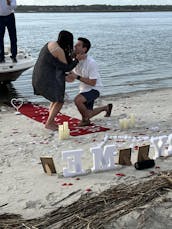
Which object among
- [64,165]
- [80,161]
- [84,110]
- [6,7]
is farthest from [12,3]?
[80,161]

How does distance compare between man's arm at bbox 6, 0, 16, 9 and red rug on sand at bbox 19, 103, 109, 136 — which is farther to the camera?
man's arm at bbox 6, 0, 16, 9

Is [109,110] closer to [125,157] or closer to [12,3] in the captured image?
[125,157]

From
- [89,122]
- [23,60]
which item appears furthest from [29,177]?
[23,60]

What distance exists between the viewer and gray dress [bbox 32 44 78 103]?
243 inches

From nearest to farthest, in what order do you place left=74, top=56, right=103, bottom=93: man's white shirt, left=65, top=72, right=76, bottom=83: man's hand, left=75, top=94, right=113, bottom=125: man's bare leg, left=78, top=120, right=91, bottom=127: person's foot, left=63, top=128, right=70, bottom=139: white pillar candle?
left=63, top=128, right=70, bottom=139: white pillar candle → left=65, top=72, right=76, bottom=83: man's hand → left=74, top=56, right=103, bottom=93: man's white shirt → left=75, top=94, right=113, bottom=125: man's bare leg → left=78, top=120, right=91, bottom=127: person's foot

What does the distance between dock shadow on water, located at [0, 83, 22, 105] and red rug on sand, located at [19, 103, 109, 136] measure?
1.67 meters

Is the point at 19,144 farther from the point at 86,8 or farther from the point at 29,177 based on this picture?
the point at 86,8

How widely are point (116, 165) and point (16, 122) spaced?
2881mm

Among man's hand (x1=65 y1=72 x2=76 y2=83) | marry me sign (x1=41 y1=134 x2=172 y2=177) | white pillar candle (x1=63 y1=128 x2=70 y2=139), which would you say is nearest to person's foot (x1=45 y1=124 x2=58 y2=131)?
white pillar candle (x1=63 y1=128 x2=70 y2=139)

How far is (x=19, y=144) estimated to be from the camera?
19.3 feet

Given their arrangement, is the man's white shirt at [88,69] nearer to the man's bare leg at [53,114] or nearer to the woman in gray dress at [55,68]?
the woman in gray dress at [55,68]

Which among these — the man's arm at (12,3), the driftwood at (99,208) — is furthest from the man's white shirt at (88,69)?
the man's arm at (12,3)

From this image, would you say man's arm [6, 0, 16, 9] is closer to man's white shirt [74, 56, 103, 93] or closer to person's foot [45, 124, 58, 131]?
man's white shirt [74, 56, 103, 93]

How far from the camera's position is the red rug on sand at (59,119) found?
6392 mm
